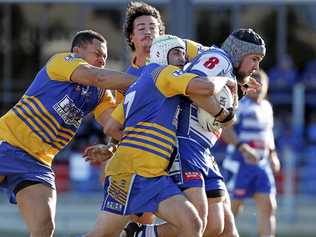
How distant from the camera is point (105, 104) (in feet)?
31.4

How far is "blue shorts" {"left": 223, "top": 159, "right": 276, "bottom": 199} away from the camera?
13109 millimetres

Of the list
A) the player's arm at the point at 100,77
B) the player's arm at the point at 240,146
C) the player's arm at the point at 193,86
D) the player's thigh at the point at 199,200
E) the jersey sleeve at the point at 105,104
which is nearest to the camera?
the player's arm at the point at 193,86

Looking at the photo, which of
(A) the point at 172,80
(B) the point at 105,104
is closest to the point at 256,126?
(B) the point at 105,104

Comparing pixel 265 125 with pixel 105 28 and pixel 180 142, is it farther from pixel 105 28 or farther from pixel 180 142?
pixel 105 28

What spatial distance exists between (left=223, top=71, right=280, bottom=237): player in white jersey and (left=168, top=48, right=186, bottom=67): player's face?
4262 millimetres

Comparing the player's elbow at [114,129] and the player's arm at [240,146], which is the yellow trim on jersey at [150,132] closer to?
the player's elbow at [114,129]

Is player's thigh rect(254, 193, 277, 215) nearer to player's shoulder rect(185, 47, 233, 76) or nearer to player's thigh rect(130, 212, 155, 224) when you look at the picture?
player's thigh rect(130, 212, 155, 224)

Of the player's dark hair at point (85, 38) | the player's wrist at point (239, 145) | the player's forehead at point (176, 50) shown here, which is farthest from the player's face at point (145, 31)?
the player's wrist at point (239, 145)

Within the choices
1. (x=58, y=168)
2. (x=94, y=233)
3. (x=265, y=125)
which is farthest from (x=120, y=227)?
(x=58, y=168)

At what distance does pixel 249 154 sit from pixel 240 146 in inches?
5.4

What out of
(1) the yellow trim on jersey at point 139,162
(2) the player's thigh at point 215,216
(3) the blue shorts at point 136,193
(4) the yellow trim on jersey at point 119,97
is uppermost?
(4) the yellow trim on jersey at point 119,97

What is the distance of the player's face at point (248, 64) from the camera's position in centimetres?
867

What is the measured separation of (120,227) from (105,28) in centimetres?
1523

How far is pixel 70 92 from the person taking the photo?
904 centimetres
